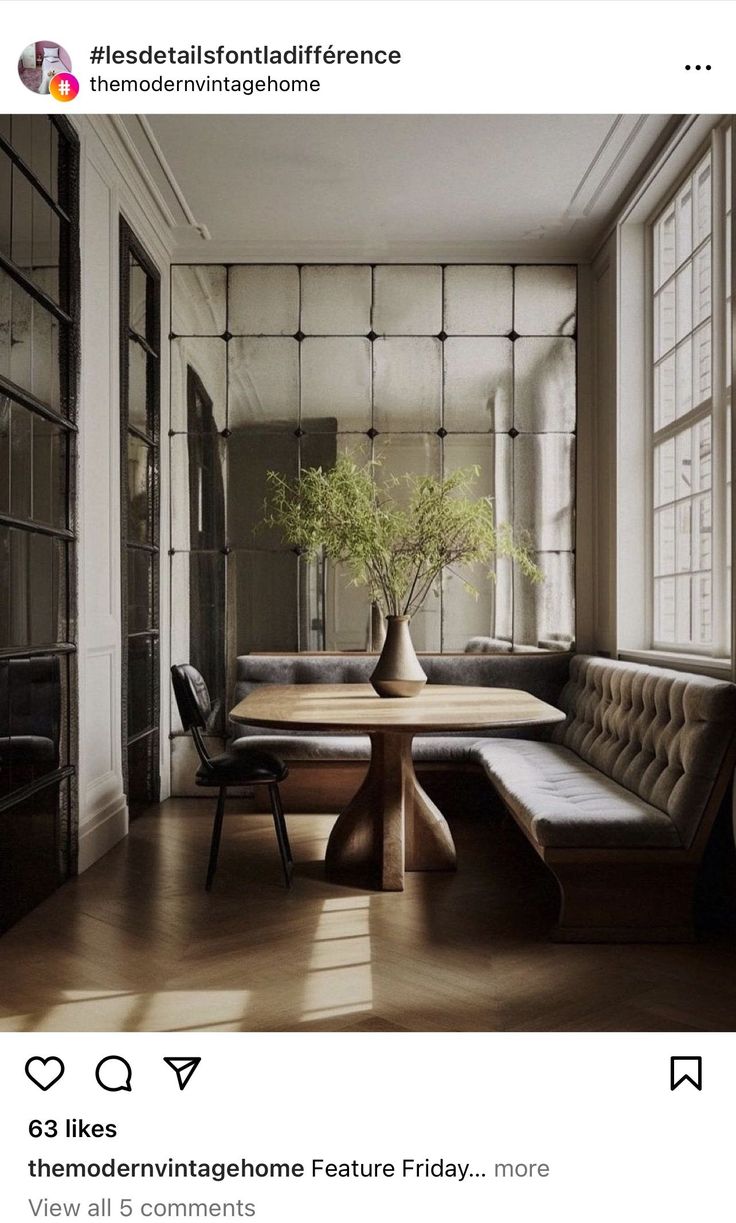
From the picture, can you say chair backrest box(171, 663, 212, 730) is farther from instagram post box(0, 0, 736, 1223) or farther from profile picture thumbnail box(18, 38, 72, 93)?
profile picture thumbnail box(18, 38, 72, 93)

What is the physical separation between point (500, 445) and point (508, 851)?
6.35 feet

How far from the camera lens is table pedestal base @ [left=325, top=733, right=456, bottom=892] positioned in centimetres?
291

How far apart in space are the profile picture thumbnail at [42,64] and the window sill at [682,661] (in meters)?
2.33

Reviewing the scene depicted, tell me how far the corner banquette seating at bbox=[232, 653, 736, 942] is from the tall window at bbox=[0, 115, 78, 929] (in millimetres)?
1413

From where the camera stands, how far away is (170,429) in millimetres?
4398

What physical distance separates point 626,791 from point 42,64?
2.37 metres

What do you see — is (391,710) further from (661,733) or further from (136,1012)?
(136,1012)

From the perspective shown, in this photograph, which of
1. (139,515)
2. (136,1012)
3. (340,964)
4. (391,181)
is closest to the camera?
(136,1012)

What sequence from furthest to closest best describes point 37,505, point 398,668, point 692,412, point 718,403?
point 692,412 < point 398,668 < point 718,403 < point 37,505

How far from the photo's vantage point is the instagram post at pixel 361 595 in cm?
93

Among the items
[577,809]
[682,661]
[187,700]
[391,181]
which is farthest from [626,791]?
[391,181]

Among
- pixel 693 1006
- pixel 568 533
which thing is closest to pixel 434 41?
pixel 693 1006
